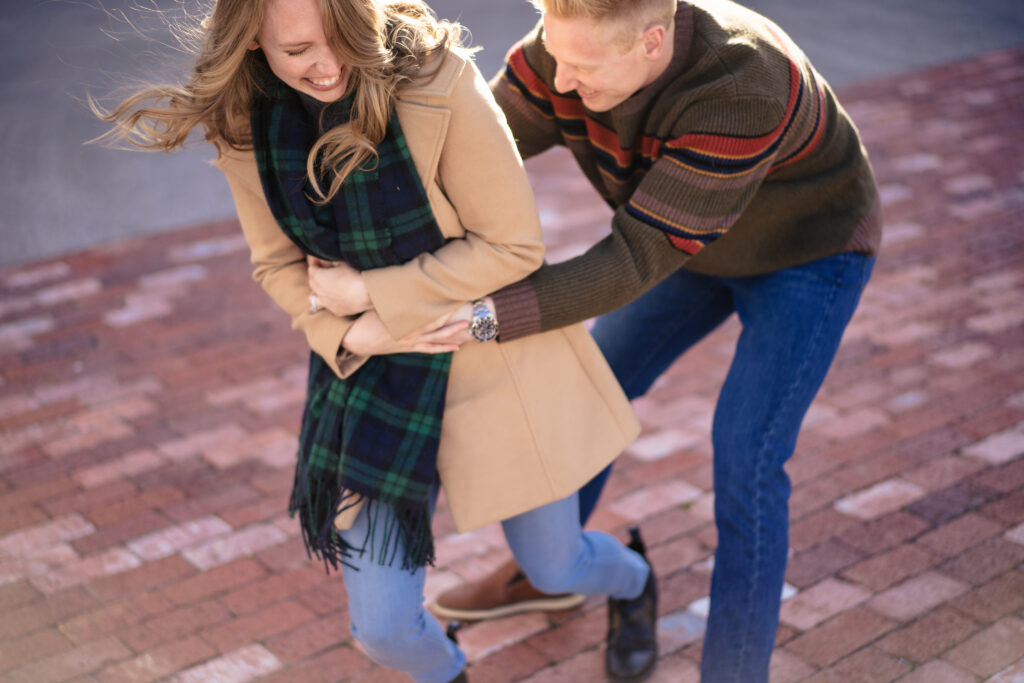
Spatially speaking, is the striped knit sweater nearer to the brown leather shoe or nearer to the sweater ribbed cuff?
the sweater ribbed cuff

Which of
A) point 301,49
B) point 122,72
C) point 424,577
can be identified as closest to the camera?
point 301,49

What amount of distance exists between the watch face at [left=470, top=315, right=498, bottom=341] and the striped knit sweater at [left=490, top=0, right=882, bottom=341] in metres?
0.02

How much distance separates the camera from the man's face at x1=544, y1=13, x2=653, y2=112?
2127 millimetres

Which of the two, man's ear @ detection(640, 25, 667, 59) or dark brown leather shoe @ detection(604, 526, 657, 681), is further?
dark brown leather shoe @ detection(604, 526, 657, 681)

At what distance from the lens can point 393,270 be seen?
84.5 inches

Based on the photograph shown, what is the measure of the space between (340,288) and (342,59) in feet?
1.53

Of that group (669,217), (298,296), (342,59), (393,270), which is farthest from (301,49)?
(669,217)

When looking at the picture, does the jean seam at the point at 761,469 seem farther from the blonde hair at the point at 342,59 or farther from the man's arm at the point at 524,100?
the blonde hair at the point at 342,59

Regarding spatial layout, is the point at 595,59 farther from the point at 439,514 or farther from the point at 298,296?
the point at 439,514

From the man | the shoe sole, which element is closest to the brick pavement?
the shoe sole

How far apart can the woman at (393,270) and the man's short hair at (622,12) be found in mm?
224

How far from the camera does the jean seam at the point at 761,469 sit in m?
2.42

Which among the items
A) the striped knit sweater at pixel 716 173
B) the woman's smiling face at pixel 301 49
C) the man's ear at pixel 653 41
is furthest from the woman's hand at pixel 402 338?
the man's ear at pixel 653 41

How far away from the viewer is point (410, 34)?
6.79 ft
